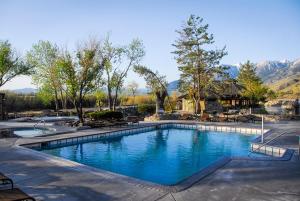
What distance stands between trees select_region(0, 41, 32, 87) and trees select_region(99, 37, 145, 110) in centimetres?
993

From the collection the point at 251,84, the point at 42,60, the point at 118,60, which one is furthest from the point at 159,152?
the point at 251,84

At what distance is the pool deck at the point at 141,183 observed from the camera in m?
6.71

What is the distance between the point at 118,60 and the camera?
1232 inches

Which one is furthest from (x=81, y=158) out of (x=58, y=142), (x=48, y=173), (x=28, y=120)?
(x=28, y=120)

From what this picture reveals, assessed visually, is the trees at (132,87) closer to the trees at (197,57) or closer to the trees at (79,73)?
the trees at (197,57)

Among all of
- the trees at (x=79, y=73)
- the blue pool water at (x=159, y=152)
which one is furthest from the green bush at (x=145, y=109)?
the blue pool water at (x=159, y=152)

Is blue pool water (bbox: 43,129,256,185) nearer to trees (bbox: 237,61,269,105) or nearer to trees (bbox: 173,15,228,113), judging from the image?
trees (bbox: 173,15,228,113)

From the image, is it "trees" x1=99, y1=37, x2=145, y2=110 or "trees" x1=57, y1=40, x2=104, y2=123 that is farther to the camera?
"trees" x1=99, y1=37, x2=145, y2=110

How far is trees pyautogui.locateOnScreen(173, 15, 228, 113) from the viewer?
29594mm

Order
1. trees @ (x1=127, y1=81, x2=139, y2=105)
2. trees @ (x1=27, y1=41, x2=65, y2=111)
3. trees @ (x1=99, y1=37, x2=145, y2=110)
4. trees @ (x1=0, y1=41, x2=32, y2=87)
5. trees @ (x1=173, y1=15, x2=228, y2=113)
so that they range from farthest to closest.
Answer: trees @ (x1=127, y1=81, x2=139, y2=105) → trees @ (x1=27, y1=41, x2=65, y2=111) → trees @ (x1=0, y1=41, x2=32, y2=87) → trees @ (x1=99, y1=37, x2=145, y2=110) → trees @ (x1=173, y1=15, x2=228, y2=113)

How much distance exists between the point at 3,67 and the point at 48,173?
26.6 meters

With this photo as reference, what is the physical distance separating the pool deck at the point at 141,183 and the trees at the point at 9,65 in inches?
956

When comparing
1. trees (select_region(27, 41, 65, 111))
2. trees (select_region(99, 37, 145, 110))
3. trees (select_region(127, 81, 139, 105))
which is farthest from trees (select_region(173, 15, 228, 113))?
trees (select_region(127, 81, 139, 105))

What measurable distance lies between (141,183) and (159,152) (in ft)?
22.8
